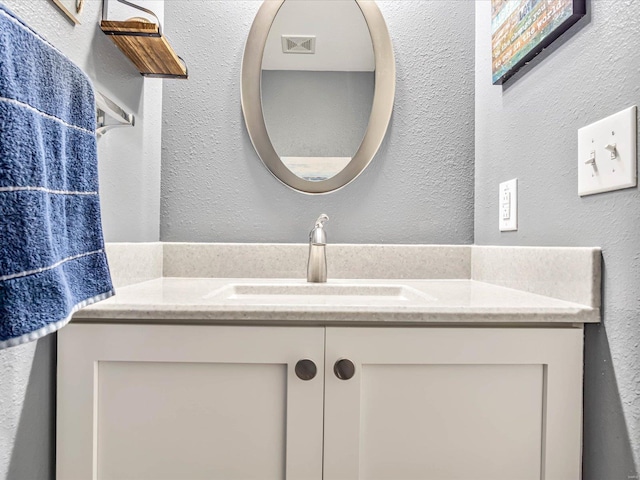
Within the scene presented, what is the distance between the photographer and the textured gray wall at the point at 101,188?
0.69m

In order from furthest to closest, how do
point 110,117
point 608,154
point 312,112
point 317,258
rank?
point 312,112 < point 317,258 < point 110,117 < point 608,154

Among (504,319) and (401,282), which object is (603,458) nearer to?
(504,319)

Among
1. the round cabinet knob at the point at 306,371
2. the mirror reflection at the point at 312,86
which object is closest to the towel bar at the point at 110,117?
the mirror reflection at the point at 312,86

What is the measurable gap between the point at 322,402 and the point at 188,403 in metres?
0.23

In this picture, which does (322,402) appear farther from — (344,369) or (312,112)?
(312,112)

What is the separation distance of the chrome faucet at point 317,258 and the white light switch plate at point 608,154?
0.63 metres

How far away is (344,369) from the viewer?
757 mm

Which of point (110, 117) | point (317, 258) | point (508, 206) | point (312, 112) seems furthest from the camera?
point (312, 112)

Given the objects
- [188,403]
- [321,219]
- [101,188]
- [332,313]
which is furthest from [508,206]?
[101,188]

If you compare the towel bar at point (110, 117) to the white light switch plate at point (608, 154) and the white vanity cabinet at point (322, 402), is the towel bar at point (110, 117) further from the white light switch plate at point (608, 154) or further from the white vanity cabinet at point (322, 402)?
the white light switch plate at point (608, 154)

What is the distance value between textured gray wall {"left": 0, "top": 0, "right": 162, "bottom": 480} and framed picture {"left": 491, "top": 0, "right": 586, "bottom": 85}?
0.93 m

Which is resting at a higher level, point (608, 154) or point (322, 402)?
point (608, 154)

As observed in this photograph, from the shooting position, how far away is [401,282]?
1.26 m

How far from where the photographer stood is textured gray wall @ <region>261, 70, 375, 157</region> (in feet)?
4.31
